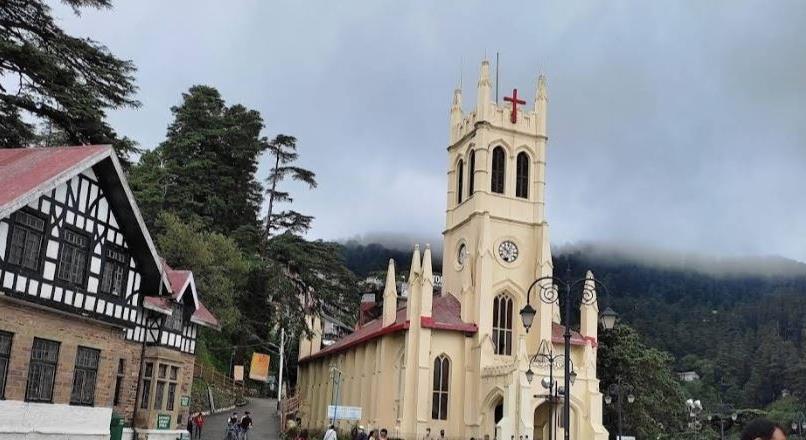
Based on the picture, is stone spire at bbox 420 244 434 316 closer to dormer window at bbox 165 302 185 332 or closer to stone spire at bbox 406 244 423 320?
stone spire at bbox 406 244 423 320

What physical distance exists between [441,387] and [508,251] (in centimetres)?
981

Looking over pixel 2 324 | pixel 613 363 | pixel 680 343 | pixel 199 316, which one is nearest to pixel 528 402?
pixel 613 363

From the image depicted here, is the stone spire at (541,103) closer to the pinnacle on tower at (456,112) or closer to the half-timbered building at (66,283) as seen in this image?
the pinnacle on tower at (456,112)

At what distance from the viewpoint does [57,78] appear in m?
25.8

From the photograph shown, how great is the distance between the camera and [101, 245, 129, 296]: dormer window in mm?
21266

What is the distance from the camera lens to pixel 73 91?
1030 inches

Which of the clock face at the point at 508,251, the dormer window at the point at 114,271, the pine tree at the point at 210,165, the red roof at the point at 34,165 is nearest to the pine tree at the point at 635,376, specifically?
the clock face at the point at 508,251

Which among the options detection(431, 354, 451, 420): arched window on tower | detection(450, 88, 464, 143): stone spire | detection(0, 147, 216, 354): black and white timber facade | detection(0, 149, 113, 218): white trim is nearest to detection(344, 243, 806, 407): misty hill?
detection(450, 88, 464, 143): stone spire

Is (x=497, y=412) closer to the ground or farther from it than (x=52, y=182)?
closer to the ground

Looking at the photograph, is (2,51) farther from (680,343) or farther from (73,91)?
(680,343)

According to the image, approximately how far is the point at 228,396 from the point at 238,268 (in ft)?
30.6

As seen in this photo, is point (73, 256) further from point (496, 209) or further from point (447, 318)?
point (496, 209)

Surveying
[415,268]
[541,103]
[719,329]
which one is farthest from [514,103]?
[719,329]

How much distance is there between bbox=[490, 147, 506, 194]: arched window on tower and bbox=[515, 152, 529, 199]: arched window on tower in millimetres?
961
